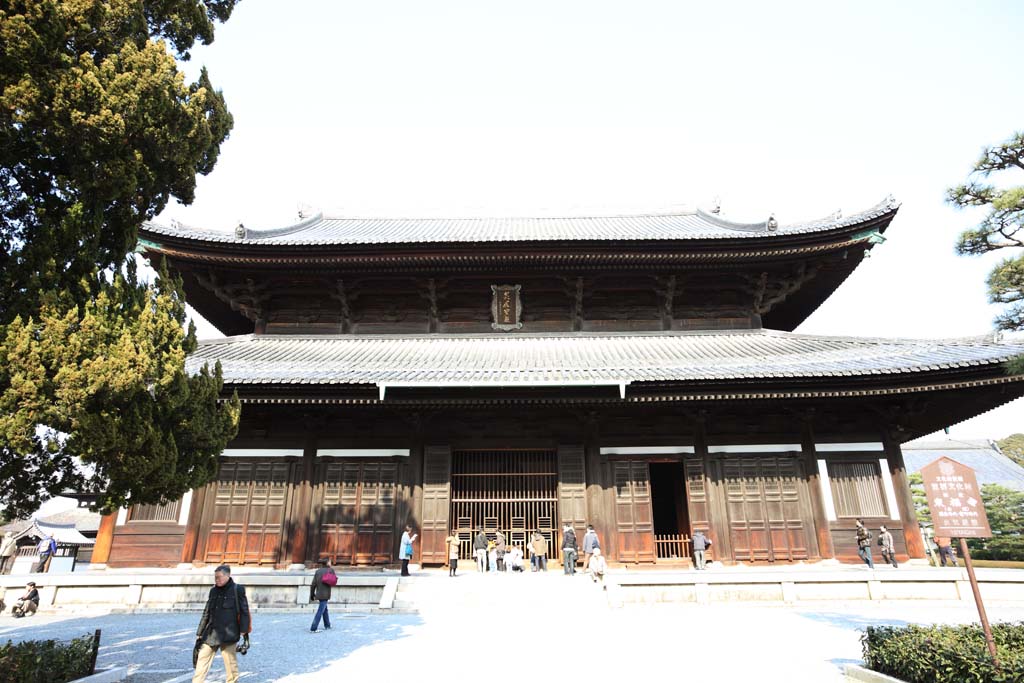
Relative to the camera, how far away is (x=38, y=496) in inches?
245

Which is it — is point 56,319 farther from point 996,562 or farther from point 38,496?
point 996,562

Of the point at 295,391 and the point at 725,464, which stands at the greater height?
the point at 295,391

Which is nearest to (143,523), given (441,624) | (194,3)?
(441,624)

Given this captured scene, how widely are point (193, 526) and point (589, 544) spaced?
9783mm

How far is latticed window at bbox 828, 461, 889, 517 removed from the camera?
13.9 m

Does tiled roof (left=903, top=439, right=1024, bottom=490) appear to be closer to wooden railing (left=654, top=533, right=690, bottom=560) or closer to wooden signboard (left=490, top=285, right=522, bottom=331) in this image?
wooden railing (left=654, top=533, right=690, bottom=560)

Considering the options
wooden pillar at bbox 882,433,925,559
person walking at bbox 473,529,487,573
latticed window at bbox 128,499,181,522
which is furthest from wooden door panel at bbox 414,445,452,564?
wooden pillar at bbox 882,433,925,559

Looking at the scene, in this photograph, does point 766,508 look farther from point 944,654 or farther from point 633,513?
point 944,654

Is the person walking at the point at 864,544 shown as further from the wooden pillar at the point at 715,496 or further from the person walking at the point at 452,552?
the person walking at the point at 452,552

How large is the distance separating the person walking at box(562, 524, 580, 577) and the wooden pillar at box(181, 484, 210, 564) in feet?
29.2

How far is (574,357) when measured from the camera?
1531 centimetres

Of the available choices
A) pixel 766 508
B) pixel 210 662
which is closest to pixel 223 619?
pixel 210 662

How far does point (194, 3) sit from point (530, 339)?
38.2 feet

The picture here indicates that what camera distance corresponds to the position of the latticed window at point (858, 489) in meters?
13.9
